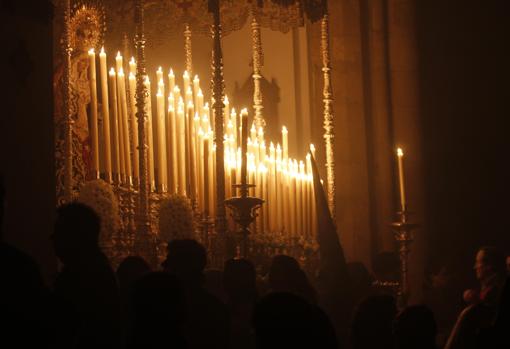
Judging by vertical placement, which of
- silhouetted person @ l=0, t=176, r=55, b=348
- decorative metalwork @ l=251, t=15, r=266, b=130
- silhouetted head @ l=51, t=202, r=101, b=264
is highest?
decorative metalwork @ l=251, t=15, r=266, b=130

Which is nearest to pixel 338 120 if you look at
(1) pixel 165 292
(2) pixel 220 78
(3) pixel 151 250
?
(2) pixel 220 78

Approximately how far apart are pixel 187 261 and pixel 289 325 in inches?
64.2

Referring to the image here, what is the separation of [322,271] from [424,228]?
21.2ft

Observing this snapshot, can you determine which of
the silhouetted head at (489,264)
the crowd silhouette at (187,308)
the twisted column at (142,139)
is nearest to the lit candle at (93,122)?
the twisted column at (142,139)

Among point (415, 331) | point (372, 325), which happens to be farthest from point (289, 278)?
point (415, 331)

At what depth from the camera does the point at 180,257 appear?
5164mm

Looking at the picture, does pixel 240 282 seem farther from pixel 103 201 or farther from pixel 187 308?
pixel 103 201

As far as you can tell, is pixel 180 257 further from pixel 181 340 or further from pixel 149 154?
pixel 149 154

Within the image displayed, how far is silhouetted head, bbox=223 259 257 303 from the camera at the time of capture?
5.73 m

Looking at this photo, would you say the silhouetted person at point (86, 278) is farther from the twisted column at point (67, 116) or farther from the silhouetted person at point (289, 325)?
the twisted column at point (67, 116)

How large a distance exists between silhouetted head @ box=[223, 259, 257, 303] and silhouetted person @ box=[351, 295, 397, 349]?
94 centimetres

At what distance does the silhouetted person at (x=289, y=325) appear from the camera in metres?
3.56

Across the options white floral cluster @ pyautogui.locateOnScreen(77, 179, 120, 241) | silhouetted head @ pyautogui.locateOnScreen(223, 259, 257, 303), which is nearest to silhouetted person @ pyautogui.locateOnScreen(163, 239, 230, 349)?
silhouetted head @ pyautogui.locateOnScreen(223, 259, 257, 303)

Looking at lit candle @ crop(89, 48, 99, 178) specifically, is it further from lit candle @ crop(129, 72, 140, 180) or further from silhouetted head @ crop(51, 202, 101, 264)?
silhouetted head @ crop(51, 202, 101, 264)
